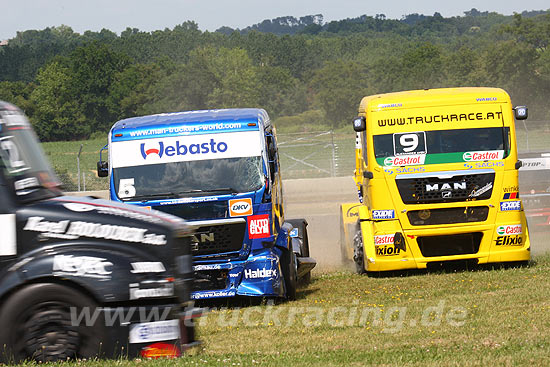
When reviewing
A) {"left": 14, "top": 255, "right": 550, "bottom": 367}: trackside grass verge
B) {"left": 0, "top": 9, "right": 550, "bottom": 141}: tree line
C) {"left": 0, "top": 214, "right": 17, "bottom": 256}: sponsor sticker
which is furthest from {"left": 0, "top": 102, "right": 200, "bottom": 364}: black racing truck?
{"left": 0, "top": 9, "right": 550, "bottom": 141}: tree line

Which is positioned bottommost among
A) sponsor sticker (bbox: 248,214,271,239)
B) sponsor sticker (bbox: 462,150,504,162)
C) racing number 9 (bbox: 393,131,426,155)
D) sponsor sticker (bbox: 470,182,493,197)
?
sponsor sticker (bbox: 470,182,493,197)

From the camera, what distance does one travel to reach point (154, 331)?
22.5ft

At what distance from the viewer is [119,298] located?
6738 millimetres

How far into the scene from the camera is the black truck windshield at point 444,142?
13.6 metres

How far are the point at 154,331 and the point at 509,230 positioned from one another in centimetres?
826

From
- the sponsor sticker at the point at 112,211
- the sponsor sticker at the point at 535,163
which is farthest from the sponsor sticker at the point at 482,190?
the sponsor sticker at the point at 112,211

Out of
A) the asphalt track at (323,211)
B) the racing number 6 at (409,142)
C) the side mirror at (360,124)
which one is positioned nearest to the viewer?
the racing number 6 at (409,142)

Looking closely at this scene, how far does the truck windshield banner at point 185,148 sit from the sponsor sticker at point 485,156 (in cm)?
397

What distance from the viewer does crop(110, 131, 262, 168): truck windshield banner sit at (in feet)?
37.4

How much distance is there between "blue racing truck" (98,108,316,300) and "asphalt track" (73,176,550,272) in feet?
19.7

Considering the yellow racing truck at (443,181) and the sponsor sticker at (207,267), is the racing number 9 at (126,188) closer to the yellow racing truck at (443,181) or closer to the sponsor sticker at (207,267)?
the sponsor sticker at (207,267)

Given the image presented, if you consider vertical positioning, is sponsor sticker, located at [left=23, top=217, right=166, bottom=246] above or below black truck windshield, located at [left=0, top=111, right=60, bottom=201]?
below

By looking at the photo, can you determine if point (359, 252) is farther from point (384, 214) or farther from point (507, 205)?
point (507, 205)

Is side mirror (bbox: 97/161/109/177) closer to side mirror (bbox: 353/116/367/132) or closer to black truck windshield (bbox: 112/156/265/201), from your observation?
black truck windshield (bbox: 112/156/265/201)
